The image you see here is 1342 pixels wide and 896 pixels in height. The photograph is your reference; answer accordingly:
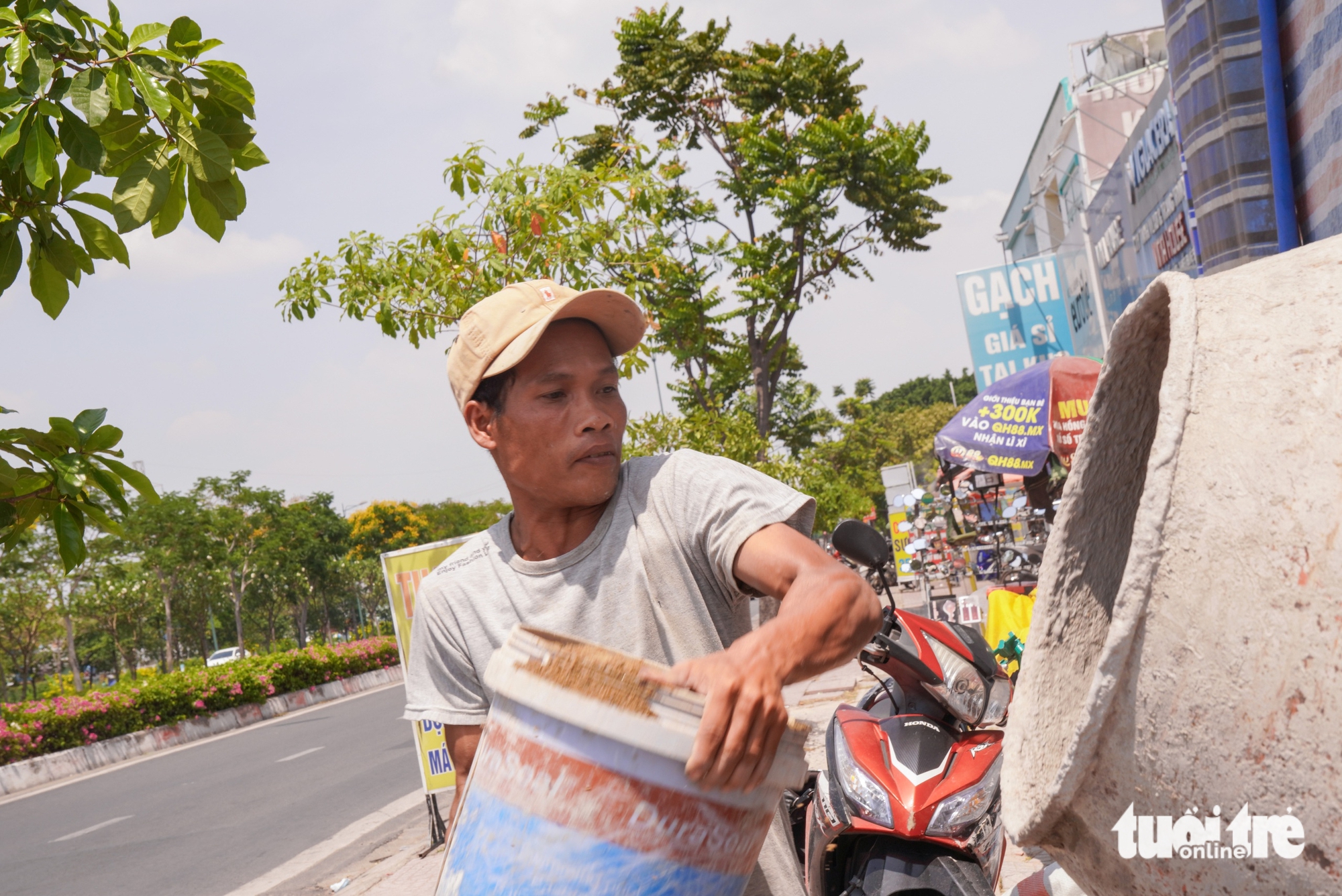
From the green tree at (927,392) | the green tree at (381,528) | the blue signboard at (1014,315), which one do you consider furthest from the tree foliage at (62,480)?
the green tree at (927,392)

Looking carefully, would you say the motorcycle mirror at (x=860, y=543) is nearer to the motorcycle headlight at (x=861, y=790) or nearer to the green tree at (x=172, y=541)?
the motorcycle headlight at (x=861, y=790)

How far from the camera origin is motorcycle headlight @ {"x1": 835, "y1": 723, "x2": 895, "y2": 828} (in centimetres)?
262

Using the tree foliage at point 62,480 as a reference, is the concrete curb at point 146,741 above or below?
below

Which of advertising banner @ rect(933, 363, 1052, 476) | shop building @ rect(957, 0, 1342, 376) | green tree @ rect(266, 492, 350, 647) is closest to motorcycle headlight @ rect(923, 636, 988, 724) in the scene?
shop building @ rect(957, 0, 1342, 376)

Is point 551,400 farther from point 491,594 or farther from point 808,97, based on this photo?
point 808,97

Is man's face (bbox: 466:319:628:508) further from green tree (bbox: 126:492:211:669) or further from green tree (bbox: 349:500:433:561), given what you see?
green tree (bbox: 349:500:433:561)

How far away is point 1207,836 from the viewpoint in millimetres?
852

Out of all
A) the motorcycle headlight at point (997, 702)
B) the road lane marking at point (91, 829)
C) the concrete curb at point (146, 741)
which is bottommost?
the concrete curb at point (146, 741)

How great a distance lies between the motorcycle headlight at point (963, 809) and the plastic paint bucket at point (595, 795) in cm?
162

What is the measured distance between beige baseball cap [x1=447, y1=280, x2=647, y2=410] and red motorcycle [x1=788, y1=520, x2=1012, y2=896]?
1197 mm

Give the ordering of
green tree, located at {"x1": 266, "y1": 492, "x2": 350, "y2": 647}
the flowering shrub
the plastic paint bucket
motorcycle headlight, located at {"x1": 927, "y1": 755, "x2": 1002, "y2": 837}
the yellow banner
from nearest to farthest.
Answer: the plastic paint bucket, motorcycle headlight, located at {"x1": 927, "y1": 755, "x2": 1002, "y2": 837}, the flowering shrub, the yellow banner, green tree, located at {"x1": 266, "y1": 492, "x2": 350, "y2": 647}

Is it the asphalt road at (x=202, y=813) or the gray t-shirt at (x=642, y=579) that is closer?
the gray t-shirt at (x=642, y=579)

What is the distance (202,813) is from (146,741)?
7.05 m

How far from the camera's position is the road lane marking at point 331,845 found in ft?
20.4
